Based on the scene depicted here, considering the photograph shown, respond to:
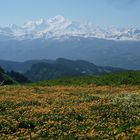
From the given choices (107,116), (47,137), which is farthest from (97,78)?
(47,137)

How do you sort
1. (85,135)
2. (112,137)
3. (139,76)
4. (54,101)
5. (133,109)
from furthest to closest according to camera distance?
(139,76), (54,101), (133,109), (85,135), (112,137)

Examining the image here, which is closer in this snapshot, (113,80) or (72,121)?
(72,121)

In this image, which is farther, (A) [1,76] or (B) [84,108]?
(A) [1,76]

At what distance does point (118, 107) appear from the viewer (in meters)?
24.6

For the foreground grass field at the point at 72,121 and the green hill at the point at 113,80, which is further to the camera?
the green hill at the point at 113,80

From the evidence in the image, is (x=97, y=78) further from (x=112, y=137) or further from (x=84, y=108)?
(x=112, y=137)

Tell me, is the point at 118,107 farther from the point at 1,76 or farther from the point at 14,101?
the point at 1,76

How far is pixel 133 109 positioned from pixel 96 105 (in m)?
3.51

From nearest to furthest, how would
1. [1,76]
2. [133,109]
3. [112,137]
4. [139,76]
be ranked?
[112,137], [133,109], [139,76], [1,76]

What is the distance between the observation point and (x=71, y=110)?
23.4 meters

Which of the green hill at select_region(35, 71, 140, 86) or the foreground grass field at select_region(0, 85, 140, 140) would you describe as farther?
the green hill at select_region(35, 71, 140, 86)

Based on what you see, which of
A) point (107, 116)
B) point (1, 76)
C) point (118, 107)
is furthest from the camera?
point (1, 76)

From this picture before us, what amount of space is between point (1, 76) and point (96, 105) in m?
87.6

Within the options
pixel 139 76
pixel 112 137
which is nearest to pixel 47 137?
pixel 112 137
